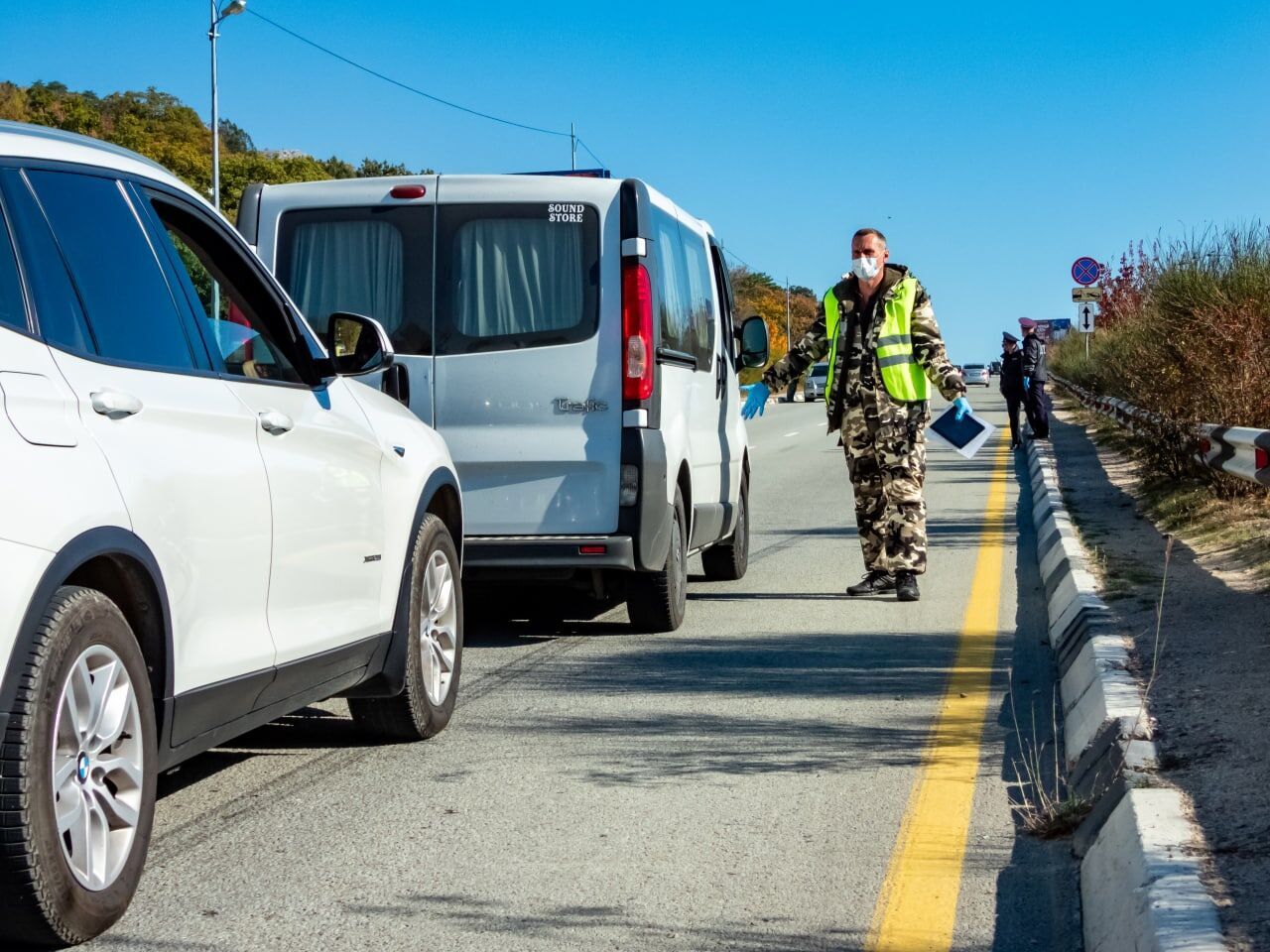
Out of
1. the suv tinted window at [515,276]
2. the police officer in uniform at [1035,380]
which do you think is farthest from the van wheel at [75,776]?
the police officer in uniform at [1035,380]

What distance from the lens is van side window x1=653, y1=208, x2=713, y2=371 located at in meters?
8.88

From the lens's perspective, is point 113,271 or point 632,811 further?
point 632,811

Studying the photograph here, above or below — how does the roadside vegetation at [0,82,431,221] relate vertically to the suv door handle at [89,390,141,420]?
above

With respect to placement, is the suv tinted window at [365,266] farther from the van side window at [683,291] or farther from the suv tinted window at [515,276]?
the van side window at [683,291]

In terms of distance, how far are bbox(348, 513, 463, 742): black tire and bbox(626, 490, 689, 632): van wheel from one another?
239 cm

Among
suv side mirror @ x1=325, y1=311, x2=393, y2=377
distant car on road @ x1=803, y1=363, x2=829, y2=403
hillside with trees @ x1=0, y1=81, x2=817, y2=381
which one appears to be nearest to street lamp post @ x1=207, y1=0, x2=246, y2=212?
hillside with trees @ x1=0, y1=81, x2=817, y2=381

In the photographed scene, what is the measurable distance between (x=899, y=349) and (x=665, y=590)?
233 cm

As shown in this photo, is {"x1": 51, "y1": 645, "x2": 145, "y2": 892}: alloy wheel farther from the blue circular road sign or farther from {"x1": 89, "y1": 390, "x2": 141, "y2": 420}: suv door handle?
the blue circular road sign

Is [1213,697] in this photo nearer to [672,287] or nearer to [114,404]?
[672,287]

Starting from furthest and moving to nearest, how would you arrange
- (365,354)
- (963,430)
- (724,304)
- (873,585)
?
(963,430) < (724,304) < (873,585) < (365,354)

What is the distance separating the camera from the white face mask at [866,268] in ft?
34.2

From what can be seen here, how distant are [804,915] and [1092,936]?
0.69 metres

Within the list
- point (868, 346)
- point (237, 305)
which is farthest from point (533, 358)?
point (868, 346)

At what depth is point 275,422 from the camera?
5.11 metres
